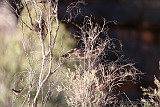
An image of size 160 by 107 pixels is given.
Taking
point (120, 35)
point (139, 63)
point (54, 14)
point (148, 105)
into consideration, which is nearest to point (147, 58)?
point (139, 63)

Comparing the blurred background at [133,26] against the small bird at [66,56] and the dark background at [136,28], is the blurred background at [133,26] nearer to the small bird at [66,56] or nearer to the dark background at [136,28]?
A: the dark background at [136,28]

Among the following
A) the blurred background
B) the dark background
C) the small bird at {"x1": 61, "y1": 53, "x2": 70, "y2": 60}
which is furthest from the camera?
the dark background

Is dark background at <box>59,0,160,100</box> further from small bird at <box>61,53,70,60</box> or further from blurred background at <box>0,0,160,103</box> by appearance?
small bird at <box>61,53,70,60</box>

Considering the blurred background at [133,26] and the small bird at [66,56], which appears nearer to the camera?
the small bird at [66,56]

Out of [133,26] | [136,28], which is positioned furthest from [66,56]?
[136,28]

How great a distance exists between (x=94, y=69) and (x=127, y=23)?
6253 millimetres

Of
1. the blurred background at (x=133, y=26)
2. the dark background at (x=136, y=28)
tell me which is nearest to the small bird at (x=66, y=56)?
the blurred background at (x=133, y=26)

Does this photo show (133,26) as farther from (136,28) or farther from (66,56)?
(66,56)

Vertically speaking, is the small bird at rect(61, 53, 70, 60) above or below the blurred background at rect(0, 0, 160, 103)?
below

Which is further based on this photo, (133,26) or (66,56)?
(133,26)

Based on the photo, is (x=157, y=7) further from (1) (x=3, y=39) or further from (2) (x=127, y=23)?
(1) (x=3, y=39)

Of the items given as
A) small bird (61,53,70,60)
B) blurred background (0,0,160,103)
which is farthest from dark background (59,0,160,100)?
small bird (61,53,70,60)

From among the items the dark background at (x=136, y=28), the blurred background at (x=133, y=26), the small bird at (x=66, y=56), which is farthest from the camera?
the dark background at (x=136, y=28)

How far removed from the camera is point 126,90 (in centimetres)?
1223
